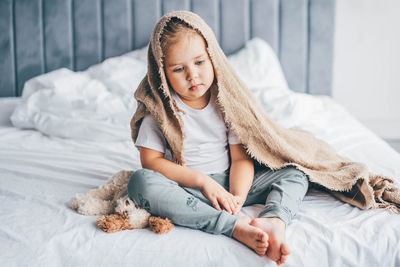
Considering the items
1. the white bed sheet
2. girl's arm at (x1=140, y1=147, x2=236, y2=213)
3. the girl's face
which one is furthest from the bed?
the girl's face

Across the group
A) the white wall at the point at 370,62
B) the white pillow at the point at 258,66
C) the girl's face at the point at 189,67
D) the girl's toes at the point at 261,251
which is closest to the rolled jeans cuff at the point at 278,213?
the girl's toes at the point at 261,251

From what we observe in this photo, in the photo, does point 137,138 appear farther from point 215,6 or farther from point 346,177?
point 215,6

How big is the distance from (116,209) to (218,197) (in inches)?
10.1

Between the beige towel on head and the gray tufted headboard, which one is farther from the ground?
the gray tufted headboard

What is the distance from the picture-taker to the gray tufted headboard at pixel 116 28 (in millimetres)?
2141

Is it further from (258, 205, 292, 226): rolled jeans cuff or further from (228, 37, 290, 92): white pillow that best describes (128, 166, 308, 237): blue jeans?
(228, 37, 290, 92): white pillow

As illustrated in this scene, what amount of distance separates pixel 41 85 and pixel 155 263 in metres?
1.43

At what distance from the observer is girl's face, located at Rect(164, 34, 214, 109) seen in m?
1.02

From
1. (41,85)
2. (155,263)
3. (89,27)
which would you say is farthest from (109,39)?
(155,263)

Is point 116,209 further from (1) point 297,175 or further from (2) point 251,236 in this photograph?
(1) point 297,175

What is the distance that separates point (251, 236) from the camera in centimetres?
78

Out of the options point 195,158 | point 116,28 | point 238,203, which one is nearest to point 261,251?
point 238,203

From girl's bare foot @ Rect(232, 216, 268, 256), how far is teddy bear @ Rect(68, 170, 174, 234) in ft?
0.51

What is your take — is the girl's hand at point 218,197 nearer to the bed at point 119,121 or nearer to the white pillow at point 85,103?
the bed at point 119,121
